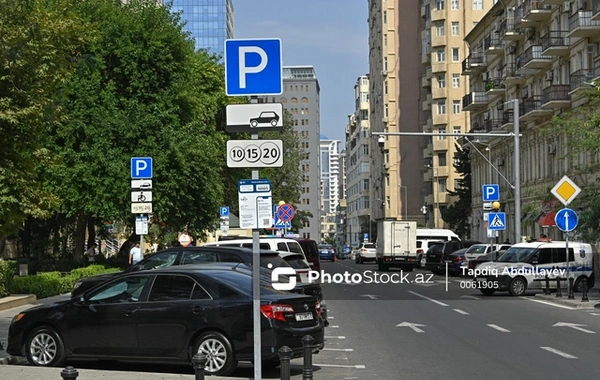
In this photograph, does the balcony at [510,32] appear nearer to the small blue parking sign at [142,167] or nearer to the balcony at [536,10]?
the balcony at [536,10]

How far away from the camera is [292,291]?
14930 millimetres

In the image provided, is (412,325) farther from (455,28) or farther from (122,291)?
(455,28)

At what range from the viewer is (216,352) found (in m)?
13.1

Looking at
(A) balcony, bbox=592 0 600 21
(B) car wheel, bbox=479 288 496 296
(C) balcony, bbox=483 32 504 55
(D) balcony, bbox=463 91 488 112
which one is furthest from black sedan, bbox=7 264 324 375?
(D) balcony, bbox=463 91 488 112

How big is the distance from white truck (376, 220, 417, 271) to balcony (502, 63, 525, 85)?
12610 mm

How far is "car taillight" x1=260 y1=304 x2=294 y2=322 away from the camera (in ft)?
42.8

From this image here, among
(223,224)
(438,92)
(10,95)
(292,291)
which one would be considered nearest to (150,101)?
(223,224)

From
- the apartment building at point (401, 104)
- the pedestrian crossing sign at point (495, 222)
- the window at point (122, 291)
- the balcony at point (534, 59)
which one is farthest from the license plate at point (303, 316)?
the apartment building at point (401, 104)

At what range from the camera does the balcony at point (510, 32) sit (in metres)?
63.3

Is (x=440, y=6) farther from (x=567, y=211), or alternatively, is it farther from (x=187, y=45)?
(x=567, y=211)

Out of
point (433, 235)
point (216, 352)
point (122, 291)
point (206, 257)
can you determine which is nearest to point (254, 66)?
point (216, 352)

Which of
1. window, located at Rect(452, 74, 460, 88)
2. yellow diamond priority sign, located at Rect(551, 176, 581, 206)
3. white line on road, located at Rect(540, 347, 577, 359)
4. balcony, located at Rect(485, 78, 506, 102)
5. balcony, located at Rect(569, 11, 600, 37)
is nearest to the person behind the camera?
white line on road, located at Rect(540, 347, 577, 359)

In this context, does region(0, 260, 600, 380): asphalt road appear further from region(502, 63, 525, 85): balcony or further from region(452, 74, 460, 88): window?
region(452, 74, 460, 88): window

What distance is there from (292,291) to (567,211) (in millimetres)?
16134
